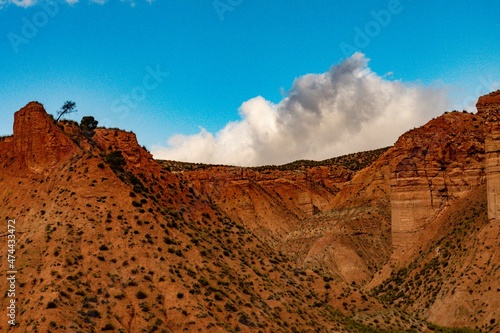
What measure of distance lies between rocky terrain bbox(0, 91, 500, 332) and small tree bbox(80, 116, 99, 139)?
2.35 feet

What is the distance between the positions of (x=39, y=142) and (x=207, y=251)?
44.4 feet

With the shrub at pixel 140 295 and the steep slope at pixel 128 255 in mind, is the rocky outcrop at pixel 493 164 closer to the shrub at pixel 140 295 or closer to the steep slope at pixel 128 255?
the steep slope at pixel 128 255

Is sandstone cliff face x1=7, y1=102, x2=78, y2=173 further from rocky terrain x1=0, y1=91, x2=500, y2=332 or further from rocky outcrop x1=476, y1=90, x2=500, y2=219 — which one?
rocky outcrop x1=476, y1=90, x2=500, y2=219

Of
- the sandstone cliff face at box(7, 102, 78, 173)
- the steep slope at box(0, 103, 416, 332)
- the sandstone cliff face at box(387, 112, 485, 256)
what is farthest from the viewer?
the sandstone cliff face at box(387, 112, 485, 256)

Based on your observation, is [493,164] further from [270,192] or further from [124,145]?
[270,192]

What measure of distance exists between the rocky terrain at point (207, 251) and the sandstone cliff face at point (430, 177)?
5.1 inches

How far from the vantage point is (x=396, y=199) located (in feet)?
261

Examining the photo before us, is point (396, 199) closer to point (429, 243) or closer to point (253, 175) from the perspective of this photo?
point (429, 243)

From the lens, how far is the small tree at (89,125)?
50.5m

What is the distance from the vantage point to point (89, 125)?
54062 millimetres

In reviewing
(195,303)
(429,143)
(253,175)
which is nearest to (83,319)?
(195,303)

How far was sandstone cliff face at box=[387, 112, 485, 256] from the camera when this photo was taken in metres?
77.2

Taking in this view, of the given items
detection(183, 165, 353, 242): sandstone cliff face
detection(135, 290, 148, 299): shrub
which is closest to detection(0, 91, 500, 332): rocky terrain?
detection(135, 290, 148, 299): shrub

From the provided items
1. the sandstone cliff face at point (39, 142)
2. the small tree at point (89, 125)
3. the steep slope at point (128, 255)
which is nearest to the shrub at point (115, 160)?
the steep slope at point (128, 255)
